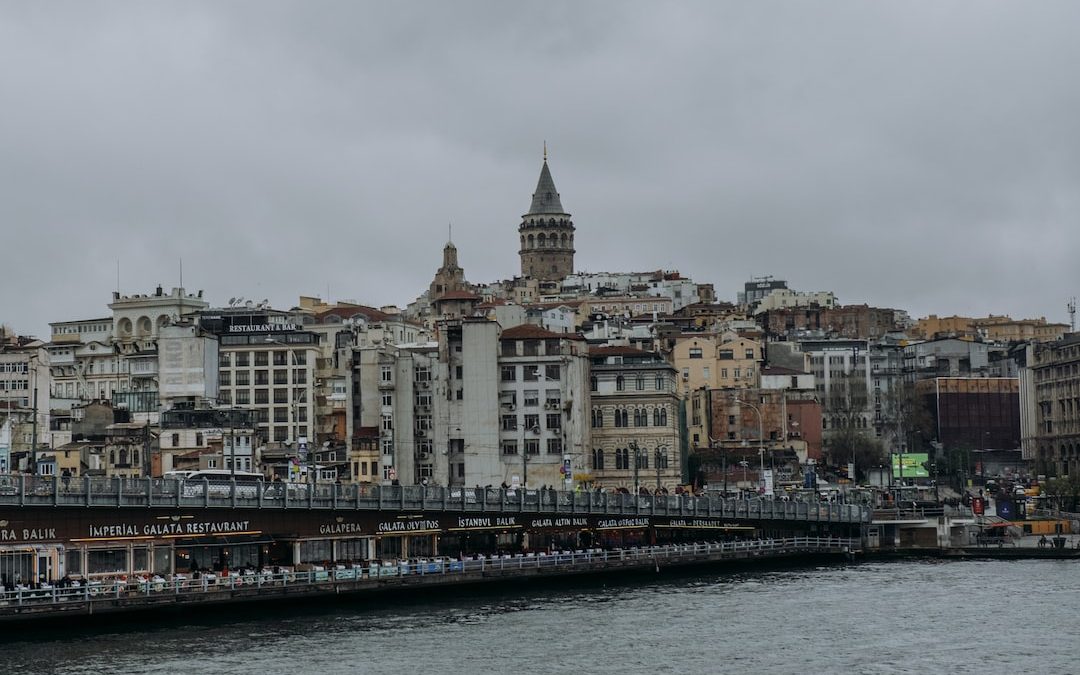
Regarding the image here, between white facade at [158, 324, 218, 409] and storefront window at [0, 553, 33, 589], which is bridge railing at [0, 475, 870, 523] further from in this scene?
white facade at [158, 324, 218, 409]

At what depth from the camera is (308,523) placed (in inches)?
3578

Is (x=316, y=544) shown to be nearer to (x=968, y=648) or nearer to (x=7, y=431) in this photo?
(x=968, y=648)

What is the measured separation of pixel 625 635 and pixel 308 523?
20.1 meters

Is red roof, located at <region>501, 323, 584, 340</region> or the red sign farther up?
red roof, located at <region>501, 323, 584, 340</region>

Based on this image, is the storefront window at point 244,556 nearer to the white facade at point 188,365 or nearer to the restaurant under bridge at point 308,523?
the restaurant under bridge at point 308,523

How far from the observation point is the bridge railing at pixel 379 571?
76250 mm

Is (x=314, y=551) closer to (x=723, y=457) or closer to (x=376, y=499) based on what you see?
(x=376, y=499)

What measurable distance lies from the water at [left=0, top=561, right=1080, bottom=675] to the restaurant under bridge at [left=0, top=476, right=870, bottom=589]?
4.93m

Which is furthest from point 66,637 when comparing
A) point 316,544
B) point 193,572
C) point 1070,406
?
point 1070,406

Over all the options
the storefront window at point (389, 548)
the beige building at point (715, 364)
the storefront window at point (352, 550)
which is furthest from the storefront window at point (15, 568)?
the beige building at point (715, 364)

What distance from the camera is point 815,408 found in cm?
17912

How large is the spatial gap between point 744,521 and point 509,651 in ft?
155

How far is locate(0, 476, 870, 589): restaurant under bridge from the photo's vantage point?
7912 cm

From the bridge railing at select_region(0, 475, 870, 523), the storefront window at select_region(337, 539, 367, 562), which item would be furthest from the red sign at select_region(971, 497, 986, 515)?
the storefront window at select_region(337, 539, 367, 562)
